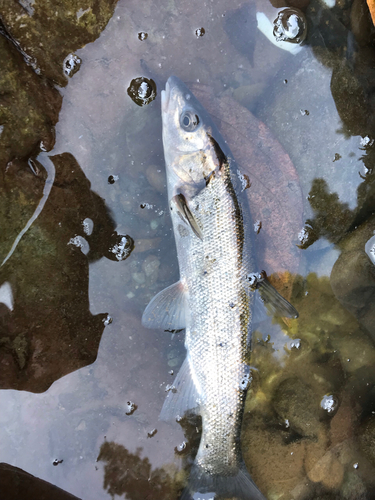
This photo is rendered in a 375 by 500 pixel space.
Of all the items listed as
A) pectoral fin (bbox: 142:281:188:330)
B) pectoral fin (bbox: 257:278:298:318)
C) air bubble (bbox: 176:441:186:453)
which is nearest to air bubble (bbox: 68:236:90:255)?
pectoral fin (bbox: 142:281:188:330)

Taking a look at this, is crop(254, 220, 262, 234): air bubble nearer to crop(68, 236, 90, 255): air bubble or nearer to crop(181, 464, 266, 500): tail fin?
crop(68, 236, 90, 255): air bubble

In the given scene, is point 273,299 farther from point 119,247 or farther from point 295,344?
point 119,247

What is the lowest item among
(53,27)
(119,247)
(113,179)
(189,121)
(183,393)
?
(183,393)

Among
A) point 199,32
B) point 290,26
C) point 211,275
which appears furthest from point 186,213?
point 290,26

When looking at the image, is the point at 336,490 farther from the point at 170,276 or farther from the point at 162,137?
the point at 162,137

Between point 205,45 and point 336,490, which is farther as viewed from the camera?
point 336,490

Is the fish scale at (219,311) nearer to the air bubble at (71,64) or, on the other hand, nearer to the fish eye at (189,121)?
the fish eye at (189,121)

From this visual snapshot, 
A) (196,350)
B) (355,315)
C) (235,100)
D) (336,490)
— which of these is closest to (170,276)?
(196,350)

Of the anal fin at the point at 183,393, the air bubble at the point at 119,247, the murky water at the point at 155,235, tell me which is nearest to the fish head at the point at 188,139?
the murky water at the point at 155,235
